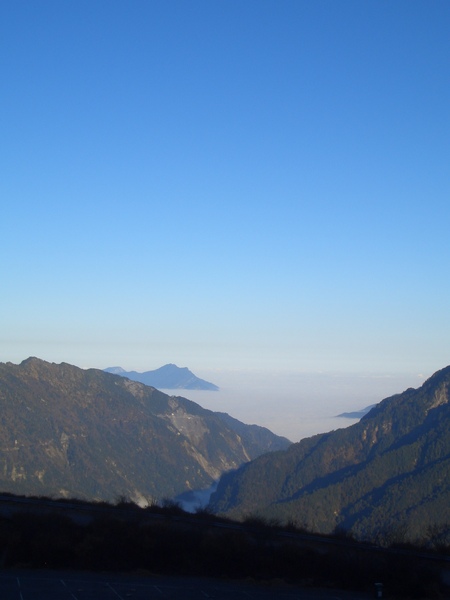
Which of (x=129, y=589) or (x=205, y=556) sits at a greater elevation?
(x=205, y=556)

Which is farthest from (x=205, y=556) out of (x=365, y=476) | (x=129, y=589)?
(x=365, y=476)

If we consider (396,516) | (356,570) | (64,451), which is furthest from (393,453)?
(356,570)

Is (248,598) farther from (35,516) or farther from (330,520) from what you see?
(330,520)

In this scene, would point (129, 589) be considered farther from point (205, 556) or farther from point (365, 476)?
point (365, 476)

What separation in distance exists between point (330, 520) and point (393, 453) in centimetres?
3734

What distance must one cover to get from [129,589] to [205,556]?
3.74m

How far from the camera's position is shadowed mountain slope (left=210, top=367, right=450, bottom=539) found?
117 metres

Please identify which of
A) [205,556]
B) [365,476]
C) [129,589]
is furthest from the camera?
[365,476]

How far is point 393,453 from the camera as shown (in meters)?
153

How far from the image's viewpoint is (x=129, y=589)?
18.5 meters

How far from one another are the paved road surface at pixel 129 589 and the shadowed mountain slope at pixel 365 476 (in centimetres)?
7286

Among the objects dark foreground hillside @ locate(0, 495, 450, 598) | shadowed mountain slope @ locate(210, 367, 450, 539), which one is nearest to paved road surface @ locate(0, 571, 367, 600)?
dark foreground hillside @ locate(0, 495, 450, 598)

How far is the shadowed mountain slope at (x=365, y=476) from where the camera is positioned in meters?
117

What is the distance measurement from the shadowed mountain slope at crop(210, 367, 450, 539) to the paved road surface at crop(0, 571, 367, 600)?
72.9 m
